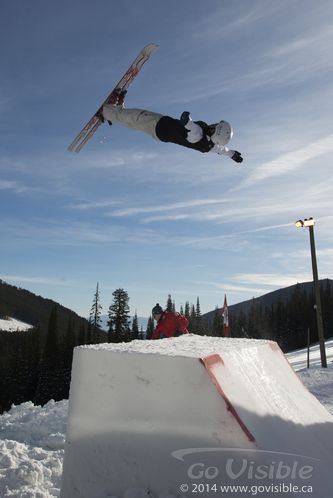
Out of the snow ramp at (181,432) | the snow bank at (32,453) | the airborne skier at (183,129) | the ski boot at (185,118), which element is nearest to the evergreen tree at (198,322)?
the snow bank at (32,453)

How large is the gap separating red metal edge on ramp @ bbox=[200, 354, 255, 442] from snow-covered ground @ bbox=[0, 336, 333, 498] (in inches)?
35.7

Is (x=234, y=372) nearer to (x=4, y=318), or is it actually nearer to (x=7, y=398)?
(x=7, y=398)

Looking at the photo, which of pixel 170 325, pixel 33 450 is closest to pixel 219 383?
pixel 33 450

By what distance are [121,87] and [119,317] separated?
50696 millimetres

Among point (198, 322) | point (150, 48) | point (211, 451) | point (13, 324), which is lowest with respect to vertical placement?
point (211, 451)

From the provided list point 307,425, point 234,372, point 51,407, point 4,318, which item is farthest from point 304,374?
point 4,318

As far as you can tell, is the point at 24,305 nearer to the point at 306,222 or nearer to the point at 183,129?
the point at 306,222

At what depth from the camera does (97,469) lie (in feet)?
9.74

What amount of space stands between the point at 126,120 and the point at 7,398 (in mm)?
65299

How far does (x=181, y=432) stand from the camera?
8.98 ft

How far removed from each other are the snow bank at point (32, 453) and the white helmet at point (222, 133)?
148 inches

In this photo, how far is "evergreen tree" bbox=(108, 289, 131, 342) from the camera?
54.7 meters

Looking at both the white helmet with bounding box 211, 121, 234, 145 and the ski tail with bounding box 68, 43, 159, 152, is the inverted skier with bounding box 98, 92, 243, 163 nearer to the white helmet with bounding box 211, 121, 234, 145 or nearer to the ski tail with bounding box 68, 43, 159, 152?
the white helmet with bounding box 211, 121, 234, 145

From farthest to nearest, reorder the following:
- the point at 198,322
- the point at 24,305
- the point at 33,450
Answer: the point at 24,305 < the point at 198,322 < the point at 33,450
